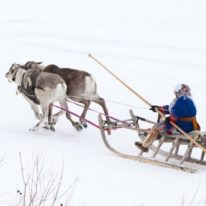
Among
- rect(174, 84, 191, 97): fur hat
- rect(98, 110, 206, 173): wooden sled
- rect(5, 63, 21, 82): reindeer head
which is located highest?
rect(174, 84, 191, 97): fur hat

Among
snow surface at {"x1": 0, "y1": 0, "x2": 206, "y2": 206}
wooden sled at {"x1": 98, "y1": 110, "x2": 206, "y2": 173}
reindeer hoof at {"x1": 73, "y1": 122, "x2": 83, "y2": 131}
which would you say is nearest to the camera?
snow surface at {"x1": 0, "y1": 0, "x2": 206, "y2": 206}

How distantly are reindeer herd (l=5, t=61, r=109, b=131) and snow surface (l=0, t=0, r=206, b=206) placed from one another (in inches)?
13.0

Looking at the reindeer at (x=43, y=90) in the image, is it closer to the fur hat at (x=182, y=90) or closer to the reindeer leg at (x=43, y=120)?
the reindeer leg at (x=43, y=120)

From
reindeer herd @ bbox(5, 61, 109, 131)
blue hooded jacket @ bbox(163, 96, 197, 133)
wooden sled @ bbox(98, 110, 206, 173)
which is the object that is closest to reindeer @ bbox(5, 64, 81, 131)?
reindeer herd @ bbox(5, 61, 109, 131)

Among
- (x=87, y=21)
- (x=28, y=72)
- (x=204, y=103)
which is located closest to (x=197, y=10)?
(x=87, y=21)

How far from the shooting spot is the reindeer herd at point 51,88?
12.1 meters

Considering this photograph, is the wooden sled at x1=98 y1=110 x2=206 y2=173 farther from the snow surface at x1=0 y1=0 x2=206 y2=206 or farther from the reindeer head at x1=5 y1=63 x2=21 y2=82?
the reindeer head at x1=5 y1=63 x2=21 y2=82

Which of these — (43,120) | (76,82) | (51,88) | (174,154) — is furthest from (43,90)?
(174,154)

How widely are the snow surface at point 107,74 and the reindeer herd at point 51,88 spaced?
33 centimetres

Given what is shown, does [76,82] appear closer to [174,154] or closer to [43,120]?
[43,120]

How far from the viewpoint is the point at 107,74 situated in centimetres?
1894

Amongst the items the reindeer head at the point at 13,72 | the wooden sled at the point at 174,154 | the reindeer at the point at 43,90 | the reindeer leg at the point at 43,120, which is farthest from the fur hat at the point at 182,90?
the reindeer head at the point at 13,72

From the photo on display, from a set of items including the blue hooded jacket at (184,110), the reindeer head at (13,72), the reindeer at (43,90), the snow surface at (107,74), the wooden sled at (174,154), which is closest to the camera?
the snow surface at (107,74)

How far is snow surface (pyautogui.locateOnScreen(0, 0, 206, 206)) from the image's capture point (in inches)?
347
